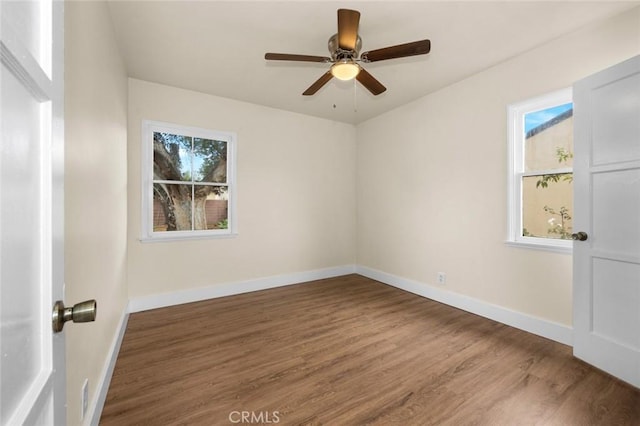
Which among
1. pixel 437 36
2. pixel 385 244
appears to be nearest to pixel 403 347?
pixel 385 244

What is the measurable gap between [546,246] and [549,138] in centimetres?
104

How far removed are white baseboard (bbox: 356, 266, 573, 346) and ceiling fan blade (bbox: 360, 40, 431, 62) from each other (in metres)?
2.59

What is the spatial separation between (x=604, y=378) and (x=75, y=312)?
9.88 ft

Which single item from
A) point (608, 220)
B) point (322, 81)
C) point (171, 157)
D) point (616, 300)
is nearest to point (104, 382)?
point (171, 157)

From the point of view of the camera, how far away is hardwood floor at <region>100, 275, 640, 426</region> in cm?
159

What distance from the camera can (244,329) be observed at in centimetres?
265

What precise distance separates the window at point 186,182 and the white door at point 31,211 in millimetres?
2920

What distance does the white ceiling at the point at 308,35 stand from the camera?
6.64 ft

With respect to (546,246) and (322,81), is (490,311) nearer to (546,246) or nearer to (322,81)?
(546,246)

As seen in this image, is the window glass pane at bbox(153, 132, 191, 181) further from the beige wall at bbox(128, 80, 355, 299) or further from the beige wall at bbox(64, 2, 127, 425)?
the beige wall at bbox(64, 2, 127, 425)

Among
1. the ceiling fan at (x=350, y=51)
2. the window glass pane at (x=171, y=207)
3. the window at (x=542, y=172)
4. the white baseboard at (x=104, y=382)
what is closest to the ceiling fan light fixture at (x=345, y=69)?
the ceiling fan at (x=350, y=51)

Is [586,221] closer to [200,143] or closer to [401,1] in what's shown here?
[401,1]

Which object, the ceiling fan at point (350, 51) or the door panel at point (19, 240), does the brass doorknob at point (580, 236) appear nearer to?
the ceiling fan at point (350, 51)

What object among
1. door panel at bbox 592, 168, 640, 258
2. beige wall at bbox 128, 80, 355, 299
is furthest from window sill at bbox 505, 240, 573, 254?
beige wall at bbox 128, 80, 355, 299
